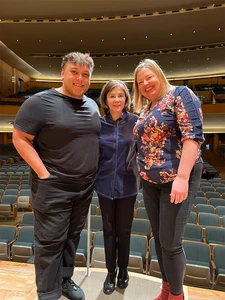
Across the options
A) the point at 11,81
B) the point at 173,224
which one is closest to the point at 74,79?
the point at 173,224

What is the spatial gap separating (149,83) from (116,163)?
536mm

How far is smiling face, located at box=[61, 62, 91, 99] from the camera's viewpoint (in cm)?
135

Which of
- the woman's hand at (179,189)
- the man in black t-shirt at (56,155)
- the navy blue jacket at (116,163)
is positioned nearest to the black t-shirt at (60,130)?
the man in black t-shirt at (56,155)

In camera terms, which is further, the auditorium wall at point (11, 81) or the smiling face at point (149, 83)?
the auditorium wall at point (11, 81)

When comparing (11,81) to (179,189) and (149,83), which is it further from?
(179,189)

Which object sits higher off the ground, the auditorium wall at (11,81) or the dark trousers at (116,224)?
the auditorium wall at (11,81)

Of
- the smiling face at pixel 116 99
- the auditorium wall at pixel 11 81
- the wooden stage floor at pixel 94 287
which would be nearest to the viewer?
the smiling face at pixel 116 99

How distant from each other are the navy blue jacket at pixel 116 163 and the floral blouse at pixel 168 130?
29 centimetres

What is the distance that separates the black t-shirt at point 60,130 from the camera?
1285mm

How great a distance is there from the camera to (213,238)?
3.80 metres

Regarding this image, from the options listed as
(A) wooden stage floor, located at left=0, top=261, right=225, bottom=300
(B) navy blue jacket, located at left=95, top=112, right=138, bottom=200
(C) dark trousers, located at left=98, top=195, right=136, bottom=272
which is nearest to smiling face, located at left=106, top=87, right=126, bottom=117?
(B) navy blue jacket, located at left=95, top=112, right=138, bottom=200

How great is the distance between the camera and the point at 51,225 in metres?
1.35

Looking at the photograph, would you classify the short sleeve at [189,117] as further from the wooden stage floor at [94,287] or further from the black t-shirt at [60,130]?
the wooden stage floor at [94,287]

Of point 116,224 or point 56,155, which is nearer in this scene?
point 56,155
